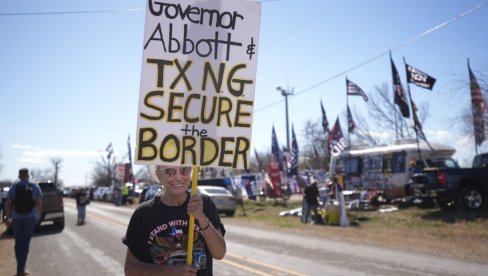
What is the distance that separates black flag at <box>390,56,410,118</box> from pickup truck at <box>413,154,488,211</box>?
5288 millimetres

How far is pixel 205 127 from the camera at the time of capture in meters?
3.51

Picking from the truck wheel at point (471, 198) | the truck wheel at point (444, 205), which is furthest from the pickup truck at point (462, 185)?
the truck wheel at point (444, 205)

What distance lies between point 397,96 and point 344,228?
857cm

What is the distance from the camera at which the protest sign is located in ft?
11.1

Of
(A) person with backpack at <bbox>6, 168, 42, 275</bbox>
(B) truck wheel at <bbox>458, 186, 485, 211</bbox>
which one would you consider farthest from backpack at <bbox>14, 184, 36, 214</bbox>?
(B) truck wheel at <bbox>458, 186, 485, 211</bbox>

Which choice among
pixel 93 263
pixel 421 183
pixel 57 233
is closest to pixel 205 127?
pixel 93 263

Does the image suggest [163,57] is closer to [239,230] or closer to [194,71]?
[194,71]

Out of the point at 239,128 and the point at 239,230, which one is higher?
the point at 239,128

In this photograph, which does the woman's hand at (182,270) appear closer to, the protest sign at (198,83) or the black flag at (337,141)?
the protest sign at (198,83)

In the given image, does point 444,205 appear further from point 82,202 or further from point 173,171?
point 173,171

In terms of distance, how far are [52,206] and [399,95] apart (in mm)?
16111

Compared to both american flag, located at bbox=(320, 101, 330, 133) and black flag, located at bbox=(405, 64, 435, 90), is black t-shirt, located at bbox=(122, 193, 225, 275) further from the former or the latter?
american flag, located at bbox=(320, 101, 330, 133)

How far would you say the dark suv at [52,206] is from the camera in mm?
17984

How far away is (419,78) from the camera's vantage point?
2095 cm
